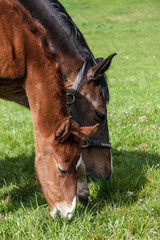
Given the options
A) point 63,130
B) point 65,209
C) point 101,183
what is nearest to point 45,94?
point 63,130

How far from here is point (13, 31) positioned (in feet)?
10.4

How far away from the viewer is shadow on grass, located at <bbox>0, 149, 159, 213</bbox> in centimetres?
341

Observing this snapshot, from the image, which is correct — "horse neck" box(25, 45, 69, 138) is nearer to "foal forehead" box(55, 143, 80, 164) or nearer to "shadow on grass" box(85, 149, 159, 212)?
"foal forehead" box(55, 143, 80, 164)

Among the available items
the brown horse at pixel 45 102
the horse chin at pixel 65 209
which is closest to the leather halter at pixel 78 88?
the brown horse at pixel 45 102

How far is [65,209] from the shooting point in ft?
9.32

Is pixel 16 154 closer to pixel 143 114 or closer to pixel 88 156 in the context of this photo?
pixel 88 156

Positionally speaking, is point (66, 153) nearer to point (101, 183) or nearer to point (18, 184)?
point (101, 183)

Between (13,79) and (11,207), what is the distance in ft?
4.66

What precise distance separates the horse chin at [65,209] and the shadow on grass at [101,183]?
30 cm

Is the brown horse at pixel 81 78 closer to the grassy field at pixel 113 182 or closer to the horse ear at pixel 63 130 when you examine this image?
the grassy field at pixel 113 182

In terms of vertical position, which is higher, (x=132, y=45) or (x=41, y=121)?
(x=41, y=121)

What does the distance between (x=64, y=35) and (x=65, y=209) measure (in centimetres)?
199

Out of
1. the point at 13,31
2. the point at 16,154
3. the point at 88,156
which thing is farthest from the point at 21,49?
the point at 16,154

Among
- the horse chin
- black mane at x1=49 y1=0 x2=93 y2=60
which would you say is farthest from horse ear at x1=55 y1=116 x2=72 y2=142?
black mane at x1=49 y1=0 x2=93 y2=60
